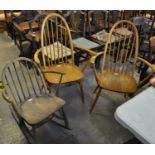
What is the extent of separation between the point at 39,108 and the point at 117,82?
0.89 m

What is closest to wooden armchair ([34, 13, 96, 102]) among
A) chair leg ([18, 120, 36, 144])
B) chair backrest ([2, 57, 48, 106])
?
chair backrest ([2, 57, 48, 106])

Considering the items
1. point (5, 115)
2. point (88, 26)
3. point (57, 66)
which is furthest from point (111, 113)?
point (88, 26)

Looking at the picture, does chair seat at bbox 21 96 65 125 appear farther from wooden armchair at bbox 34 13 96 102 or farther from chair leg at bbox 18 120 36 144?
wooden armchair at bbox 34 13 96 102

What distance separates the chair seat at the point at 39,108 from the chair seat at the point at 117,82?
55cm

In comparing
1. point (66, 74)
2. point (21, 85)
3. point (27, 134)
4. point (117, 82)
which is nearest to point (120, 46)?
point (117, 82)

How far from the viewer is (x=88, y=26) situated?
3.37 meters

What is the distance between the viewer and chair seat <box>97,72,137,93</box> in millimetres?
1926

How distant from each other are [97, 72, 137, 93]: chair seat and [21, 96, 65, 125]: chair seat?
1.82ft

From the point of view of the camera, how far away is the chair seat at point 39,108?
1.56 m

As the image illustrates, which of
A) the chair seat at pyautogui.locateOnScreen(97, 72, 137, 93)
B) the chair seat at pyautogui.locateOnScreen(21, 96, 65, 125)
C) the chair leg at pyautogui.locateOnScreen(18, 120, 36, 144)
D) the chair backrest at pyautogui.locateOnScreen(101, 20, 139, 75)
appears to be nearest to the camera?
the chair seat at pyautogui.locateOnScreen(21, 96, 65, 125)

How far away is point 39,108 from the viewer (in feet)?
5.48

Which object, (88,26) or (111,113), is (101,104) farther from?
(88,26)
